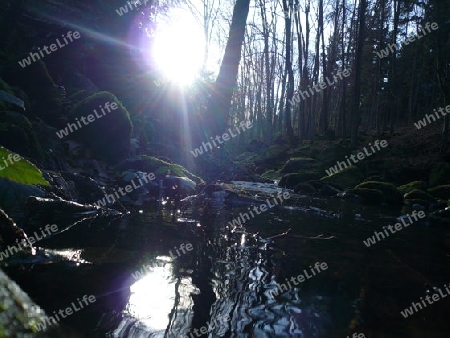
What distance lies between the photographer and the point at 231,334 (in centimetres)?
175

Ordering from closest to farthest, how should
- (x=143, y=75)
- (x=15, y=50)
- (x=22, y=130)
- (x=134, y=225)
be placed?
1. (x=134, y=225)
2. (x=22, y=130)
3. (x=15, y=50)
4. (x=143, y=75)

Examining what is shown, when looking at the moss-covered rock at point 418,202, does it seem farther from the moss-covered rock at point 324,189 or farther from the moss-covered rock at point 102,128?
the moss-covered rock at point 102,128

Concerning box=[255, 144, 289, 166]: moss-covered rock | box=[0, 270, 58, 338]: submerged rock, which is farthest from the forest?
box=[255, 144, 289, 166]: moss-covered rock

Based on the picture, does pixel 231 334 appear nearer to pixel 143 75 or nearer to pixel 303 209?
pixel 303 209

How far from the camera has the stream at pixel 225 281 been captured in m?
1.81

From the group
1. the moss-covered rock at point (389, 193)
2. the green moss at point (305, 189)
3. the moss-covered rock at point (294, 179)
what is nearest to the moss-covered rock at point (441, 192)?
the moss-covered rock at point (389, 193)

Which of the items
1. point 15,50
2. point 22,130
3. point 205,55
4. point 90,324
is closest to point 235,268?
point 90,324

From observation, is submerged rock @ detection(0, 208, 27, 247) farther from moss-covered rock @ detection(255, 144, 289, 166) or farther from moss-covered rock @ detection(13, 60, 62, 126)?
moss-covered rock @ detection(255, 144, 289, 166)

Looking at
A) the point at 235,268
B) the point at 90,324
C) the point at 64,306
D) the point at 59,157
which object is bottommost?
the point at 235,268

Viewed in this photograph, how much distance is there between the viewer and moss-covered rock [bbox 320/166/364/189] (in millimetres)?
13586

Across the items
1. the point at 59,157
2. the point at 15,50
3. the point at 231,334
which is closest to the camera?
the point at 231,334

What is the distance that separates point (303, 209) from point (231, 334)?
17.2 feet

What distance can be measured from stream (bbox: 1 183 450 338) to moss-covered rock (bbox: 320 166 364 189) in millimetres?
9597

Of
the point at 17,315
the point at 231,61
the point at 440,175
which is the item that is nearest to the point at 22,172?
the point at 17,315
